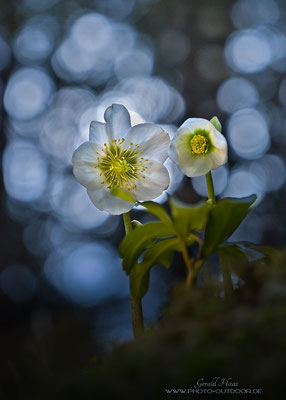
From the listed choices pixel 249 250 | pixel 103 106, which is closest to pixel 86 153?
pixel 249 250

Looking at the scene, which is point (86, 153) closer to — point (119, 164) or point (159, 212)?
point (119, 164)

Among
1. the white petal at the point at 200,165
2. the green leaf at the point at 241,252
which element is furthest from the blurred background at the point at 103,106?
the green leaf at the point at 241,252

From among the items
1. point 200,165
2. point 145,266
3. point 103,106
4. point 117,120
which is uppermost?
point 103,106

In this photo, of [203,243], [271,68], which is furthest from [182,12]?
[203,243]

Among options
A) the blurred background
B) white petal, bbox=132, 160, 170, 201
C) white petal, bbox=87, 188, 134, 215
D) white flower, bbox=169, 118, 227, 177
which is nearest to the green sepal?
white flower, bbox=169, 118, 227, 177

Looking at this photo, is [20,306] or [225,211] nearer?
[225,211]

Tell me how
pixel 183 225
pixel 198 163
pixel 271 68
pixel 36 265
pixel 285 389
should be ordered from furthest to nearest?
pixel 271 68 < pixel 36 265 < pixel 198 163 < pixel 183 225 < pixel 285 389

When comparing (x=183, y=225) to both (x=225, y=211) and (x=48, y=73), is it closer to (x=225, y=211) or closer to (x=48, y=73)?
(x=225, y=211)
